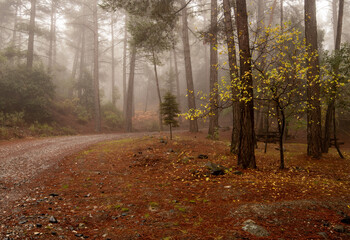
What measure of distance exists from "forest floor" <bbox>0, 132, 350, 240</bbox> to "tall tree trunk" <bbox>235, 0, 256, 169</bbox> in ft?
1.81

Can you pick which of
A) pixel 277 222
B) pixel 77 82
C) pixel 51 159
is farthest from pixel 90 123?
pixel 277 222

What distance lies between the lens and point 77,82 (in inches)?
1091

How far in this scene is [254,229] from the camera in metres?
3.54

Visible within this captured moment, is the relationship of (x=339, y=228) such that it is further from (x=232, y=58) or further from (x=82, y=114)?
(x=82, y=114)

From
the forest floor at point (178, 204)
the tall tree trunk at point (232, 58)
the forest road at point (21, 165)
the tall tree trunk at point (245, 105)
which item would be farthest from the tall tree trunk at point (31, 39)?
the tall tree trunk at point (245, 105)

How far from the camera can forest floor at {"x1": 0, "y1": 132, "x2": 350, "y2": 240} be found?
353 cm

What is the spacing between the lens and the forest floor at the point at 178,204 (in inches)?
139

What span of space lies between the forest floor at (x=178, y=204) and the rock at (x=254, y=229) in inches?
0.6

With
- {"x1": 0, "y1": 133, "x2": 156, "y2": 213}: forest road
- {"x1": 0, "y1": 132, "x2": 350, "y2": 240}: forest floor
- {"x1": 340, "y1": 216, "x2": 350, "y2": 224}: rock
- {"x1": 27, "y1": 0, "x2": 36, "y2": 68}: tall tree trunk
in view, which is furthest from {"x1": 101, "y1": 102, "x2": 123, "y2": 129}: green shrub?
{"x1": 340, "y1": 216, "x2": 350, "y2": 224}: rock

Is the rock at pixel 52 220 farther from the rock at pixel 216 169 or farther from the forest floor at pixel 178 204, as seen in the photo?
the rock at pixel 216 169

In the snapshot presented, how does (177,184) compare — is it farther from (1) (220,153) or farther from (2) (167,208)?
(1) (220,153)

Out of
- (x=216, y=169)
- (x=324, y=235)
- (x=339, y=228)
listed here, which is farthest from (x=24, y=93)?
(x=339, y=228)

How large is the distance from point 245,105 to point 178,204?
3.79 meters

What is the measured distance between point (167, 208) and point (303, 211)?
2.66m
